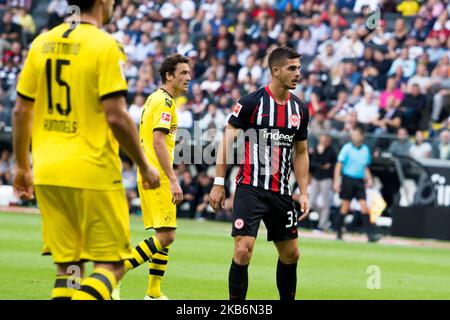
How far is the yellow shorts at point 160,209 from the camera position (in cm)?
1070

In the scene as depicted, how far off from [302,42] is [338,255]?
10567 mm

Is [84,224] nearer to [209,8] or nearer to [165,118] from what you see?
[165,118]

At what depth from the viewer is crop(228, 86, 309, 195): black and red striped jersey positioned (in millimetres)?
9758

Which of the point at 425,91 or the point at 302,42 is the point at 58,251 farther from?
the point at 302,42

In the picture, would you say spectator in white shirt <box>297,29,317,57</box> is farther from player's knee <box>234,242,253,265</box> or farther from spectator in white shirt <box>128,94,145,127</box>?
player's knee <box>234,242,253,265</box>

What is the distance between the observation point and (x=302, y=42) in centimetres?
2656

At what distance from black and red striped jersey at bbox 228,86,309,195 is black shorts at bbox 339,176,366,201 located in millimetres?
11802

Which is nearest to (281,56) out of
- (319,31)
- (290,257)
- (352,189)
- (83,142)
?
(290,257)

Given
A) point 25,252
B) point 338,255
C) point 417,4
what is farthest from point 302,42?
point 25,252

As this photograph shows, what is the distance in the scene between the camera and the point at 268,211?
9703 mm

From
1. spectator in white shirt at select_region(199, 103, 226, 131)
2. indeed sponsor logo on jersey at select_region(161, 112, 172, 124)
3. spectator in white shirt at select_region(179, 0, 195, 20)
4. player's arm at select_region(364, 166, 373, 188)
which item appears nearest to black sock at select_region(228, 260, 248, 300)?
indeed sponsor logo on jersey at select_region(161, 112, 172, 124)

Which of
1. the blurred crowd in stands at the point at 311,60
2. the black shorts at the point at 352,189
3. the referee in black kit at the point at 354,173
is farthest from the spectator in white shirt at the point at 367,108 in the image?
the black shorts at the point at 352,189

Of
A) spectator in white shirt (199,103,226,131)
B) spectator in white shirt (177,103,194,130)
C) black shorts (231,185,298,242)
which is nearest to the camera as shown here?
black shorts (231,185,298,242)

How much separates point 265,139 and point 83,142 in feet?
10.7
